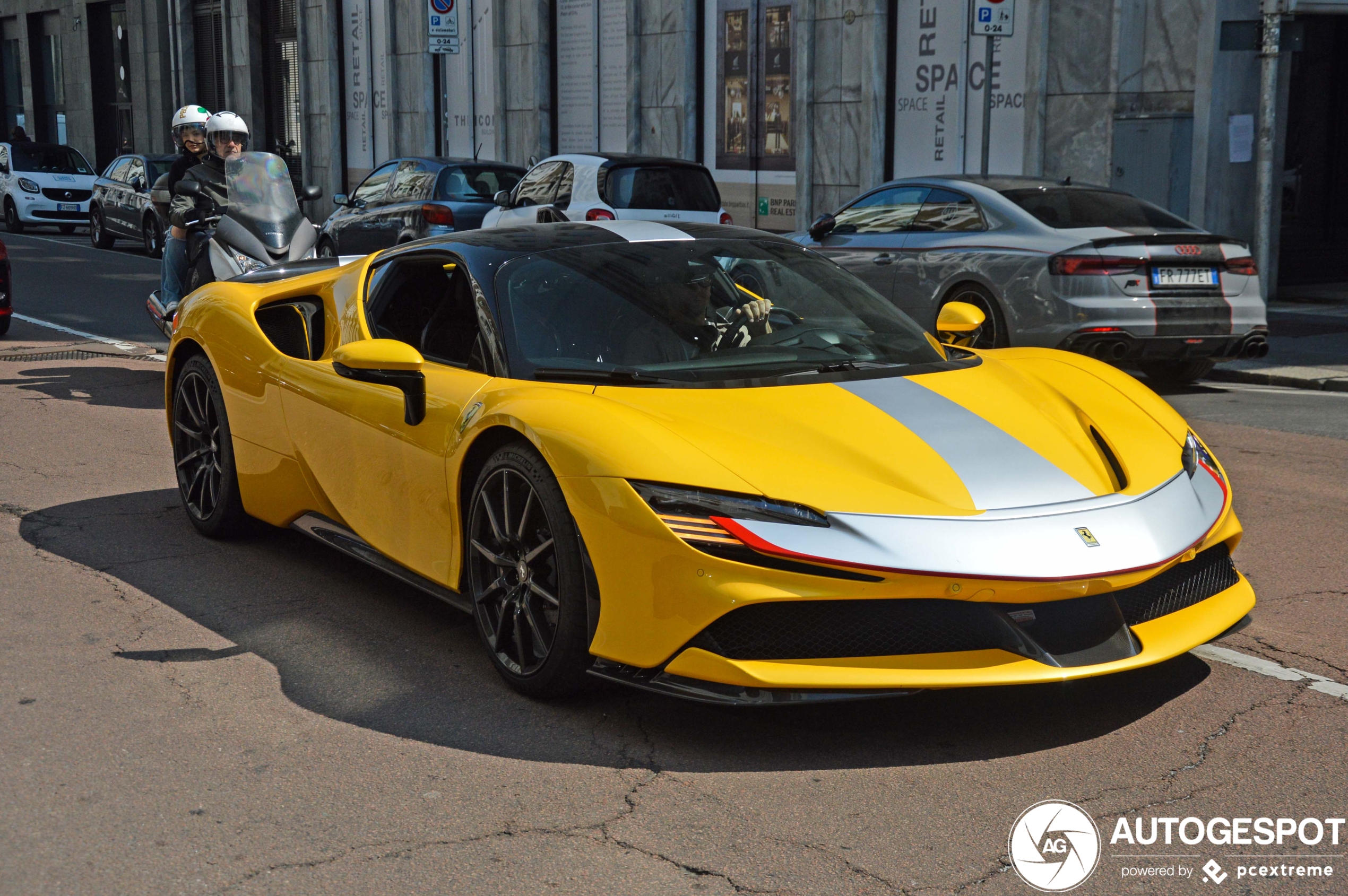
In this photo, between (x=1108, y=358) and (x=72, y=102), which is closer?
(x=1108, y=358)

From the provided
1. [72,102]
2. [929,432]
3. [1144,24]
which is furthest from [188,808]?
[72,102]

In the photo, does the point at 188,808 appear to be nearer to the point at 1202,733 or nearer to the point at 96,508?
the point at 1202,733

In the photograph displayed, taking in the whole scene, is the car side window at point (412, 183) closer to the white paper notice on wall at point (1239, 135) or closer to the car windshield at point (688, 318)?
the white paper notice on wall at point (1239, 135)

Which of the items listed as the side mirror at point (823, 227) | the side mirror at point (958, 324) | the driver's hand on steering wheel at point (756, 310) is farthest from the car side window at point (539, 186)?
the driver's hand on steering wheel at point (756, 310)

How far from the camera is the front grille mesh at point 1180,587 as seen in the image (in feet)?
13.0

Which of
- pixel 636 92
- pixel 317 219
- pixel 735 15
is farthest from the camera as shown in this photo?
pixel 317 219

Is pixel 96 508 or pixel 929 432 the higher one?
pixel 929 432

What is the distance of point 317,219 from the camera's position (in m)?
30.8

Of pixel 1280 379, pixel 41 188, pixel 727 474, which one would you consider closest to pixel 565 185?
pixel 1280 379

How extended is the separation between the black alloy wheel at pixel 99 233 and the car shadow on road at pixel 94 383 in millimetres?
14963

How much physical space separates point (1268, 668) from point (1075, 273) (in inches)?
244

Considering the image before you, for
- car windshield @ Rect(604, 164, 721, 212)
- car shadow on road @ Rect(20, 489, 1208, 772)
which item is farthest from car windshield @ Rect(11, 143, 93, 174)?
car shadow on road @ Rect(20, 489, 1208, 772)

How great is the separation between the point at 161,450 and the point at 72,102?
43585 millimetres

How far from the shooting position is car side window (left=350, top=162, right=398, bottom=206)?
18.2 metres
